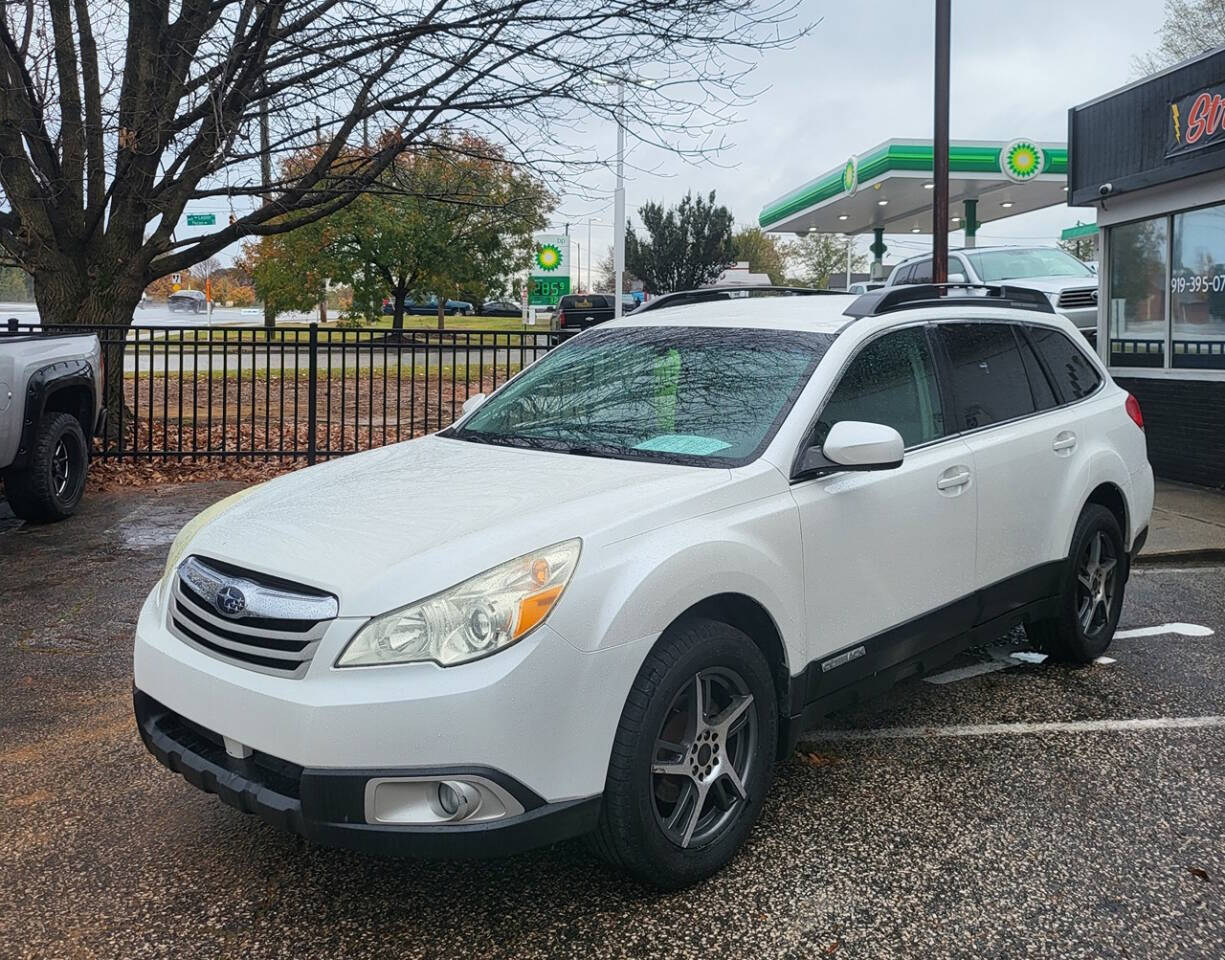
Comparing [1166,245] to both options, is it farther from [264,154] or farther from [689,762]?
[689,762]

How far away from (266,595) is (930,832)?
2209 mm

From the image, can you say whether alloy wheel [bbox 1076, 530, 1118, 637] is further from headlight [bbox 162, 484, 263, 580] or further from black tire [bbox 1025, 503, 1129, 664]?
headlight [bbox 162, 484, 263, 580]

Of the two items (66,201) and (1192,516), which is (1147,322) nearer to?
(1192,516)

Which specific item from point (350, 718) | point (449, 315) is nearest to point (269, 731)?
point (350, 718)

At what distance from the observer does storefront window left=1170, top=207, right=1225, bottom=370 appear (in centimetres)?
1026

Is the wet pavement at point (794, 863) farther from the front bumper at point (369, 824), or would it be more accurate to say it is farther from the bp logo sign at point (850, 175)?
the bp logo sign at point (850, 175)

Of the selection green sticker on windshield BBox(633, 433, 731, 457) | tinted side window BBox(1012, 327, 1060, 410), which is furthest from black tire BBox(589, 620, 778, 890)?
tinted side window BBox(1012, 327, 1060, 410)

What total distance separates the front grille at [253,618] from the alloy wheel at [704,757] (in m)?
0.97

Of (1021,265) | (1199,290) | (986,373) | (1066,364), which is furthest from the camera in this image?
(1021,265)

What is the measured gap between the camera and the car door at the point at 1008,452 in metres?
4.35

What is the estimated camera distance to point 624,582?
2883 millimetres

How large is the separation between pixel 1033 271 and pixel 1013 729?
11625 millimetres

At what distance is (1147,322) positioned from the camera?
11.3m

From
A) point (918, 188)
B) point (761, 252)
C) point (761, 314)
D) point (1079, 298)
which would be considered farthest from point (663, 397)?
point (761, 252)
